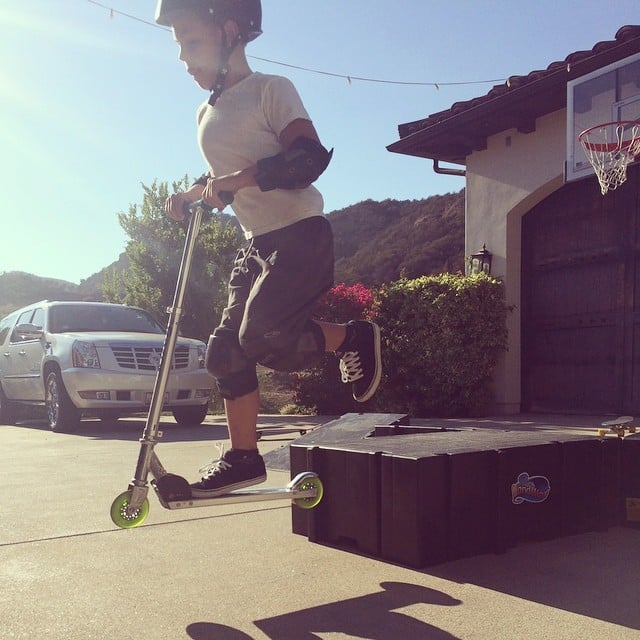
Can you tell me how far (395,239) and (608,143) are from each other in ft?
114

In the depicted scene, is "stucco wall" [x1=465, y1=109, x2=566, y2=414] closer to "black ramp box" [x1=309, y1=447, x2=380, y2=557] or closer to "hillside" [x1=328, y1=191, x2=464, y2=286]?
"black ramp box" [x1=309, y1=447, x2=380, y2=557]

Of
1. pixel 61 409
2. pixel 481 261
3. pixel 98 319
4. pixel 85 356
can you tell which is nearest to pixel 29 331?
pixel 98 319

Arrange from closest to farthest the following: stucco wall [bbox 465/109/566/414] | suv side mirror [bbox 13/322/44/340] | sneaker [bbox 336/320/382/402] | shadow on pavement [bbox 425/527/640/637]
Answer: shadow on pavement [bbox 425/527/640/637] → sneaker [bbox 336/320/382/402] → suv side mirror [bbox 13/322/44/340] → stucco wall [bbox 465/109/566/414]

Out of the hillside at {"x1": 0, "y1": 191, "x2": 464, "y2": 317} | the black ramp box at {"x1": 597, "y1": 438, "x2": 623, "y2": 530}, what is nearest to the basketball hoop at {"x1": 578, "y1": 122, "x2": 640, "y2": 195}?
the black ramp box at {"x1": 597, "y1": 438, "x2": 623, "y2": 530}

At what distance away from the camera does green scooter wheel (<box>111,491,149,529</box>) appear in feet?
7.67

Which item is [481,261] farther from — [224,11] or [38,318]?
[224,11]

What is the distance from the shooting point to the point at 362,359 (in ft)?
10.0

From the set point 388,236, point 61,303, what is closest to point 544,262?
point 61,303

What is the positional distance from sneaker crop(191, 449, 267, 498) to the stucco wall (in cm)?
700

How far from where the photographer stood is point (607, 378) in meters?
8.55

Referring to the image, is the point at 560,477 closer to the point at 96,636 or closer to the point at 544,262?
the point at 96,636

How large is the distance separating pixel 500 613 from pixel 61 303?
7818 mm

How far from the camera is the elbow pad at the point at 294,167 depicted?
2469 millimetres

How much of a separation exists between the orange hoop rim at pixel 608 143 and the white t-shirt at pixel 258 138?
232 inches
